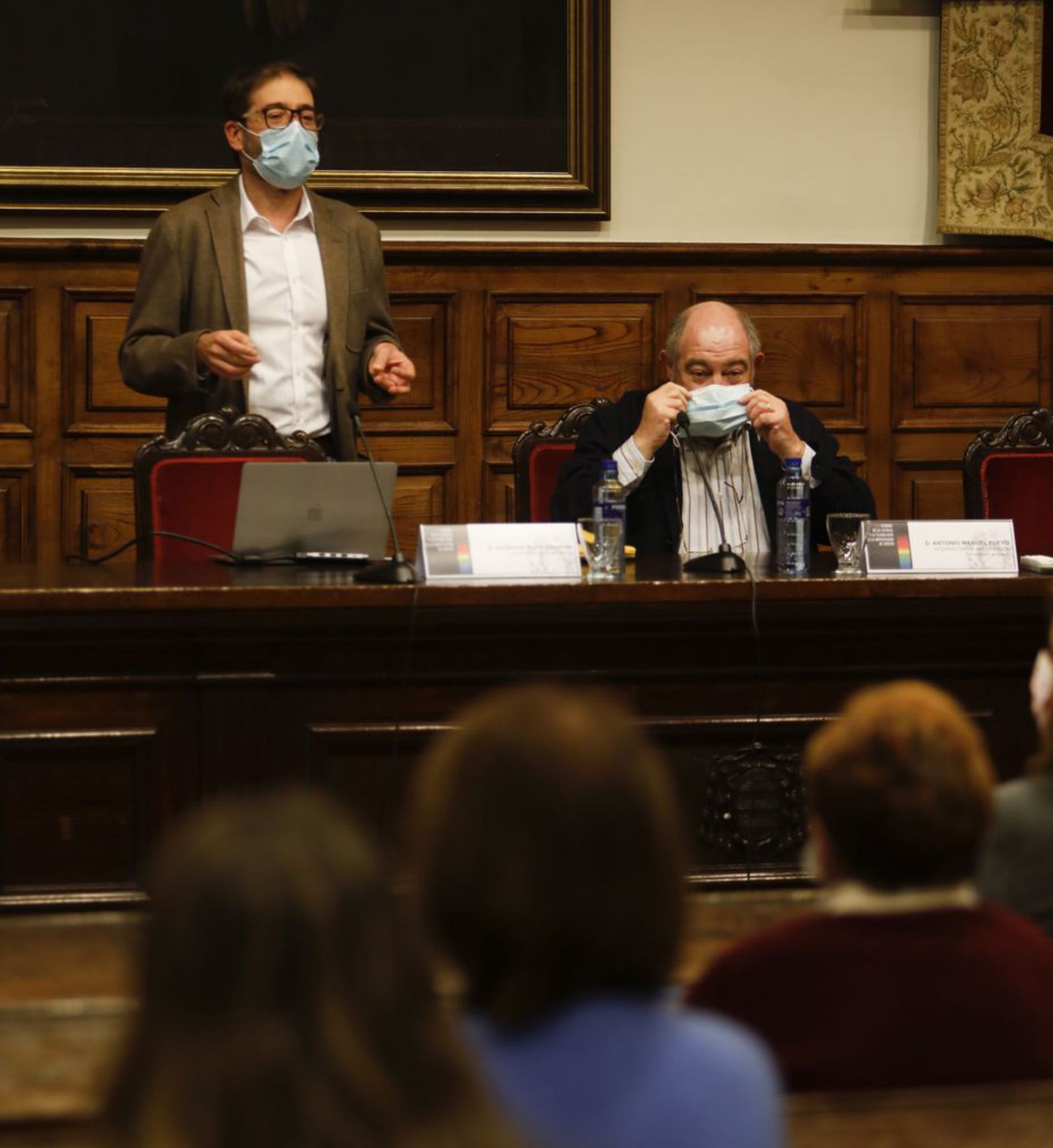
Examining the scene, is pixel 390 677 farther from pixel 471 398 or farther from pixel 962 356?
pixel 962 356

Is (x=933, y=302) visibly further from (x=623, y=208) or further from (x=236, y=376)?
→ (x=236, y=376)

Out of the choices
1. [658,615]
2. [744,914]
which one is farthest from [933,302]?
[744,914]

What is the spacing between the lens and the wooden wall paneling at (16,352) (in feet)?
18.2

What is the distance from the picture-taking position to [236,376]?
3992 mm

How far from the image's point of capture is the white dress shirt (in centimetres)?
434

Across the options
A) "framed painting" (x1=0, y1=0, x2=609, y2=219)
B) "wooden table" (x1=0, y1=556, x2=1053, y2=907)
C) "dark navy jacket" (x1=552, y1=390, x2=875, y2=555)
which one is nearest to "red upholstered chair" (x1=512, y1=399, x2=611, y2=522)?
"dark navy jacket" (x1=552, y1=390, x2=875, y2=555)

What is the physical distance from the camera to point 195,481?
12.3 ft

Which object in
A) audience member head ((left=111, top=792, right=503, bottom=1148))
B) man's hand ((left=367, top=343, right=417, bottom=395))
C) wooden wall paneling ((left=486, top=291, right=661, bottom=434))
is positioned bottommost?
audience member head ((left=111, top=792, right=503, bottom=1148))

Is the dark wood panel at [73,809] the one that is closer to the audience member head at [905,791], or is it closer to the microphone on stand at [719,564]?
the microphone on stand at [719,564]

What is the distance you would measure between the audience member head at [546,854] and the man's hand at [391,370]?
3.11 meters

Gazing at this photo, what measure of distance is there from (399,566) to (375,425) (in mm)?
2726

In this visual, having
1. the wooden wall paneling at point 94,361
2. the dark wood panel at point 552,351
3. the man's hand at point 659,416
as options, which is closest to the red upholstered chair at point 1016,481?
the man's hand at point 659,416

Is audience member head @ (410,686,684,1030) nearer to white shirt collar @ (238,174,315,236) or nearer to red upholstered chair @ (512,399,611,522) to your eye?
red upholstered chair @ (512,399,611,522)

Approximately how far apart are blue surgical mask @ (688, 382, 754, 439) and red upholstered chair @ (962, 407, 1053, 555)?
607 millimetres
